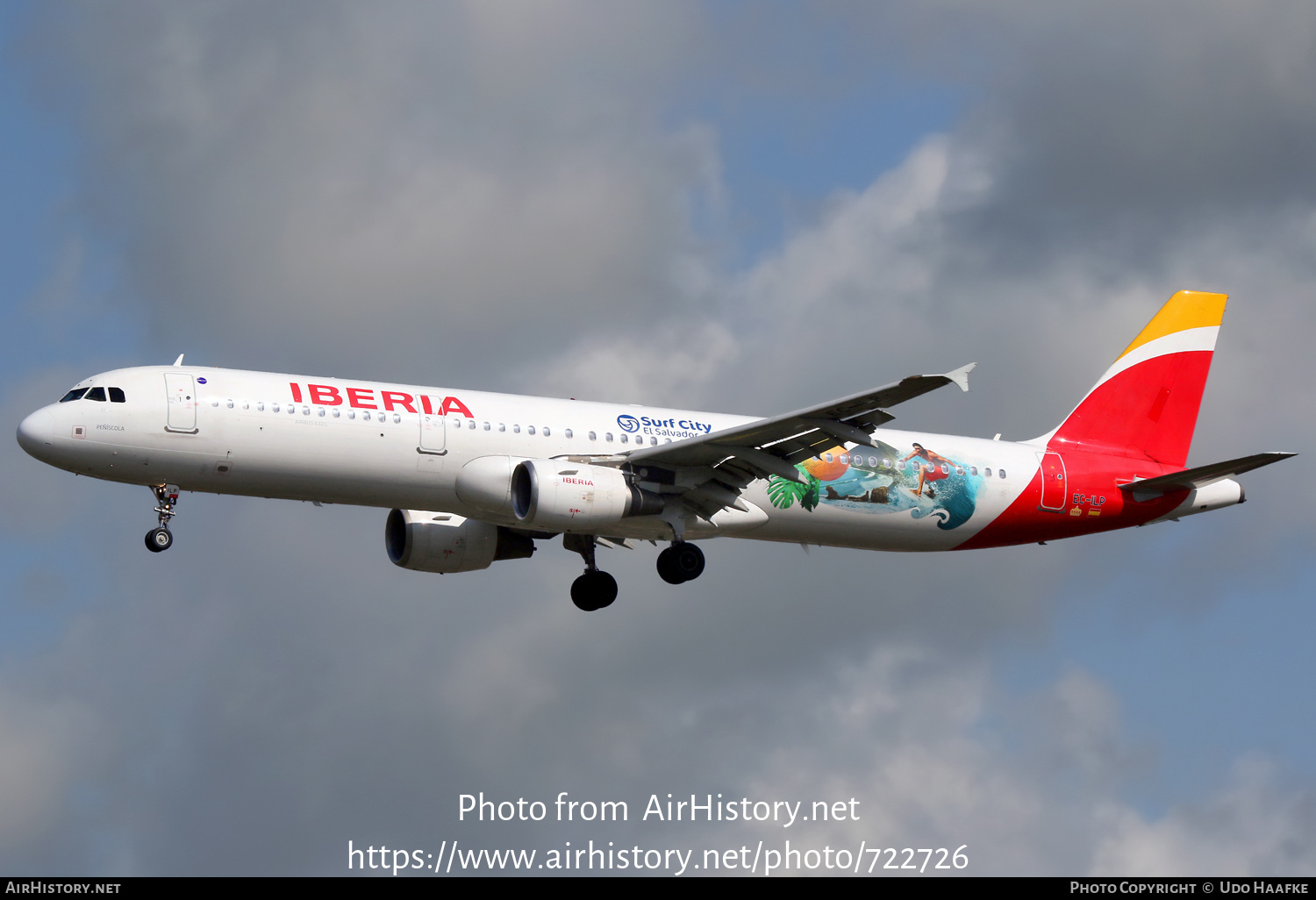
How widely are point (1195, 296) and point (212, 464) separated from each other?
27.8 meters

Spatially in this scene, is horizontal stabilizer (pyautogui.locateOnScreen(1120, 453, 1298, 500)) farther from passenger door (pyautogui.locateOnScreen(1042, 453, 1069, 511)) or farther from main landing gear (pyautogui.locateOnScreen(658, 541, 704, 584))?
main landing gear (pyautogui.locateOnScreen(658, 541, 704, 584))

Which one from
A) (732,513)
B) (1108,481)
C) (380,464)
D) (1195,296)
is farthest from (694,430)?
(1195,296)

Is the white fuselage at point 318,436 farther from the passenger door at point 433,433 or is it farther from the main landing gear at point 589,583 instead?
the main landing gear at point 589,583

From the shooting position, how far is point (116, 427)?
36.8 meters

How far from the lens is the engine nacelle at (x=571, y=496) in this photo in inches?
1489

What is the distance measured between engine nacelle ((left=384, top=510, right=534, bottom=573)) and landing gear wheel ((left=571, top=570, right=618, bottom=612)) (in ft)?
5.56

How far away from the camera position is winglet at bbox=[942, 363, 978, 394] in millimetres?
32375

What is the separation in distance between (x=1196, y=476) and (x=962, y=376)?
13.4 meters

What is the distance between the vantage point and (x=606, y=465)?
39531 millimetres

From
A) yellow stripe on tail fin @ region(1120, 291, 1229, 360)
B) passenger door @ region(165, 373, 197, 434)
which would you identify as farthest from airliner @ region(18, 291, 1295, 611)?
yellow stripe on tail fin @ region(1120, 291, 1229, 360)

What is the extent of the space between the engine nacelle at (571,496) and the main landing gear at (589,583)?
5083 mm

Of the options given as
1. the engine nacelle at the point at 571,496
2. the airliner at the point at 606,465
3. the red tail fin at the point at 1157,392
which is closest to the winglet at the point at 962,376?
the airliner at the point at 606,465

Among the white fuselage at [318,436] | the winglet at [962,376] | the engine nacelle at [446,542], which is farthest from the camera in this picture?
the engine nacelle at [446,542]
